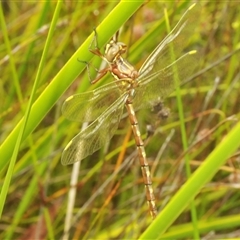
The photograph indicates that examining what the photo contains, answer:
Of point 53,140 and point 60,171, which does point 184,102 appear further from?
point 53,140

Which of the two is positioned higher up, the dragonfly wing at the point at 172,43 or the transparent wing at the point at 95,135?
the dragonfly wing at the point at 172,43

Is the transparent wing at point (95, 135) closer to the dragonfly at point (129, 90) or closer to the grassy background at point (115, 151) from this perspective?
the dragonfly at point (129, 90)

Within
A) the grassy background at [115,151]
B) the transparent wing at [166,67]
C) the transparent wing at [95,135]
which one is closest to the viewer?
the transparent wing at [95,135]

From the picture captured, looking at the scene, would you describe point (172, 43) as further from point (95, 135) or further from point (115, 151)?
point (115, 151)

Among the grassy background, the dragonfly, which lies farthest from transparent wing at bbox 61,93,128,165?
the grassy background

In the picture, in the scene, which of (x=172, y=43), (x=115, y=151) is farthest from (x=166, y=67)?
(x=115, y=151)

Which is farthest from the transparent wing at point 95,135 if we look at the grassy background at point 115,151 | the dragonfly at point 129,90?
the grassy background at point 115,151
